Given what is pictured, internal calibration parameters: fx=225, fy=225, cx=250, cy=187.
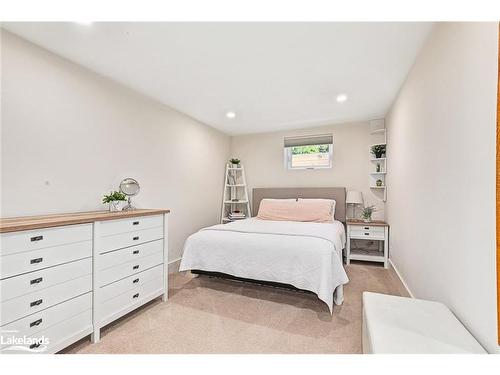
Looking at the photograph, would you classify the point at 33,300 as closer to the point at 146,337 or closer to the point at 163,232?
the point at 146,337

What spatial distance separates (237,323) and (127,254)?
111cm

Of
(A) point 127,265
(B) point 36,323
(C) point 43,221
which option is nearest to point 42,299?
(B) point 36,323

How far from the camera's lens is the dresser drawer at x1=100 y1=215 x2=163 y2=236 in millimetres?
1778

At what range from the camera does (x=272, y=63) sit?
207 centimetres

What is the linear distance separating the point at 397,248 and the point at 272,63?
8.38 feet

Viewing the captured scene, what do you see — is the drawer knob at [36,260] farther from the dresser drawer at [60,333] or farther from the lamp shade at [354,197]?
the lamp shade at [354,197]

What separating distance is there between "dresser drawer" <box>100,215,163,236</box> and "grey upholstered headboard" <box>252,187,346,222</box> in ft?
7.82

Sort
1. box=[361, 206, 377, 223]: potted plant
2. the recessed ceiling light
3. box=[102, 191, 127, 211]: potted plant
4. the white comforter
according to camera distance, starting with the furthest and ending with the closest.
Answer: box=[361, 206, 377, 223]: potted plant < the recessed ceiling light < box=[102, 191, 127, 211]: potted plant < the white comforter

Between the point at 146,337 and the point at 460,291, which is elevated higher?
the point at 460,291

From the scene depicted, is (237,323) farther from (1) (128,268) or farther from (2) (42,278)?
(2) (42,278)

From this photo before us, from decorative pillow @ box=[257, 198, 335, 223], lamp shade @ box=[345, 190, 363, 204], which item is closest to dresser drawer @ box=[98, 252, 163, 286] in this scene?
decorative pillow @ box=[257, 198, 335, 223]

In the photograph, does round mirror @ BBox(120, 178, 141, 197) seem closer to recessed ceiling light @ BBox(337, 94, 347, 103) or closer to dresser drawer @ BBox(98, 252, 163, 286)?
dresser drawer @ BBox(98, 252, 163, 286)
